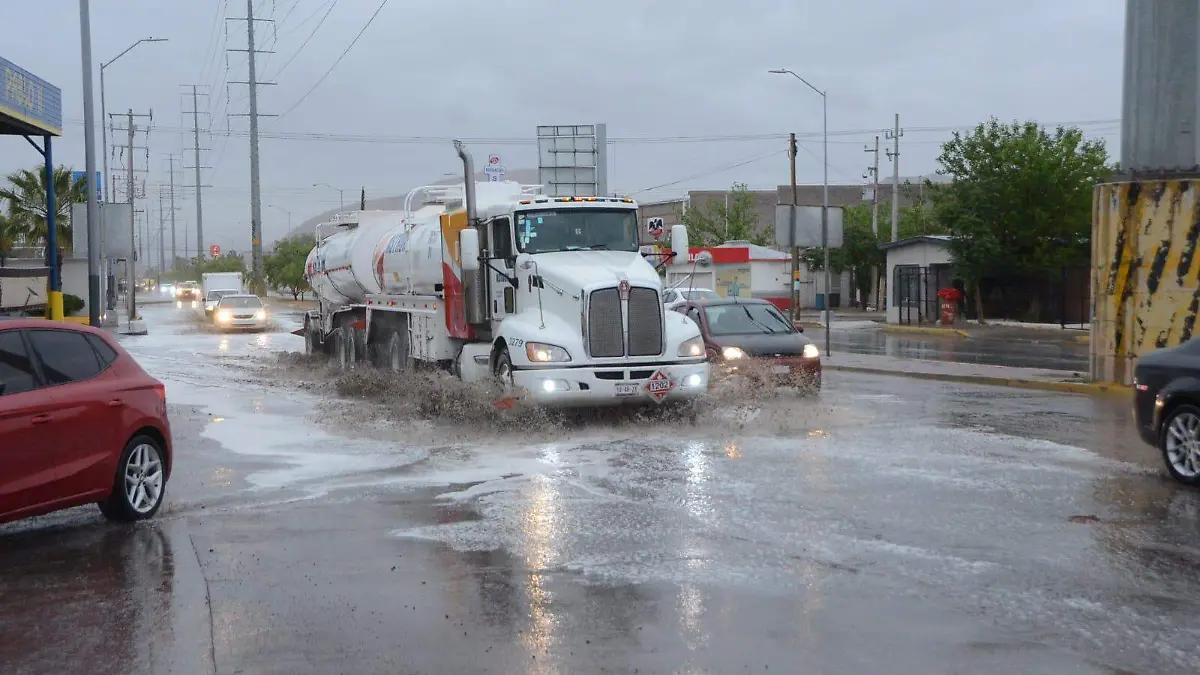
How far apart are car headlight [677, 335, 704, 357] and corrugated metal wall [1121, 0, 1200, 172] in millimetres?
8226

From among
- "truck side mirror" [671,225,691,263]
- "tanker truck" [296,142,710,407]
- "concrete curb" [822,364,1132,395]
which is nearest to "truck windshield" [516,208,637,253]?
"tanker truck" [296,142,710,407]

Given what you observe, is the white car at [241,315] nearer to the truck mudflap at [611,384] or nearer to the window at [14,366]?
the truck mudflap at [611,384]

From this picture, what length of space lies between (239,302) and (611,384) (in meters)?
35.5

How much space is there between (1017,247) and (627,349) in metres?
35.1

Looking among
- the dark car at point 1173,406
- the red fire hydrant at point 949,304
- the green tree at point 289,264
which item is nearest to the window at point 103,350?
the dark car at point 1173,406

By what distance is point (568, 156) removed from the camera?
35719 mm

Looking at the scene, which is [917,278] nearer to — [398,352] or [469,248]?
[398,352]

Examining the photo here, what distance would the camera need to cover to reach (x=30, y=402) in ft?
28.1

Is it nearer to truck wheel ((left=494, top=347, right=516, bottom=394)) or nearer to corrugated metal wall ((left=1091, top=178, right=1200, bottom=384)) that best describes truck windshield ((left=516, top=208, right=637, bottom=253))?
truck wheel ((left=494, top=347, right=516, bottom=394))

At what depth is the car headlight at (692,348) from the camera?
50.5 feet

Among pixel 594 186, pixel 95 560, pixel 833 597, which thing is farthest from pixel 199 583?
pixel 594 186

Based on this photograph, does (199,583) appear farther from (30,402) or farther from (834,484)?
(834,484)

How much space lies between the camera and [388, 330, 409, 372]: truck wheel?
67.6 ft

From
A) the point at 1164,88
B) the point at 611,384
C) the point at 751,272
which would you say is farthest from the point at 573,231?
the point at 751,272
